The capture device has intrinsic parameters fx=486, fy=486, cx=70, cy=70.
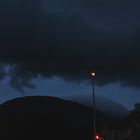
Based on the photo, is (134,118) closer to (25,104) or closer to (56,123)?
(56,123)

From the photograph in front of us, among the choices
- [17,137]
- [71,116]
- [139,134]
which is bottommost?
[139,134]

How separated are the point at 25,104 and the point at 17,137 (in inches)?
1325

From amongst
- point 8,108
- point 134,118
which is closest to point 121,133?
point 8,108

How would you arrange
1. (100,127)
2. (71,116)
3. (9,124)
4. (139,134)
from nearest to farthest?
(139,134), (100,127), (9,124), (71,116)

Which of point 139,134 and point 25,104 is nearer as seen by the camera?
point 139,134

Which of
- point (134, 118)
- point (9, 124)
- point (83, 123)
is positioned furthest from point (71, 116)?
point (134, 118)

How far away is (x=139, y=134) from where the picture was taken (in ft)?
318

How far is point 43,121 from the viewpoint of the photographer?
170 meters

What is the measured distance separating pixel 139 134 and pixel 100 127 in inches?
2410

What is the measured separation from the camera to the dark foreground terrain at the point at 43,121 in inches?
6378

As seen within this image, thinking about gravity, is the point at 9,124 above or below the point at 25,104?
below

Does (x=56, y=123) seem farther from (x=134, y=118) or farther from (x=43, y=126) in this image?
(x=134, y=118)

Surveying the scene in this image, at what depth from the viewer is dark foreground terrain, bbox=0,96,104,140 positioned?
162000 millimetres

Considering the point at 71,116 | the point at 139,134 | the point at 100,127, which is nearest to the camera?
the point at 139,134
